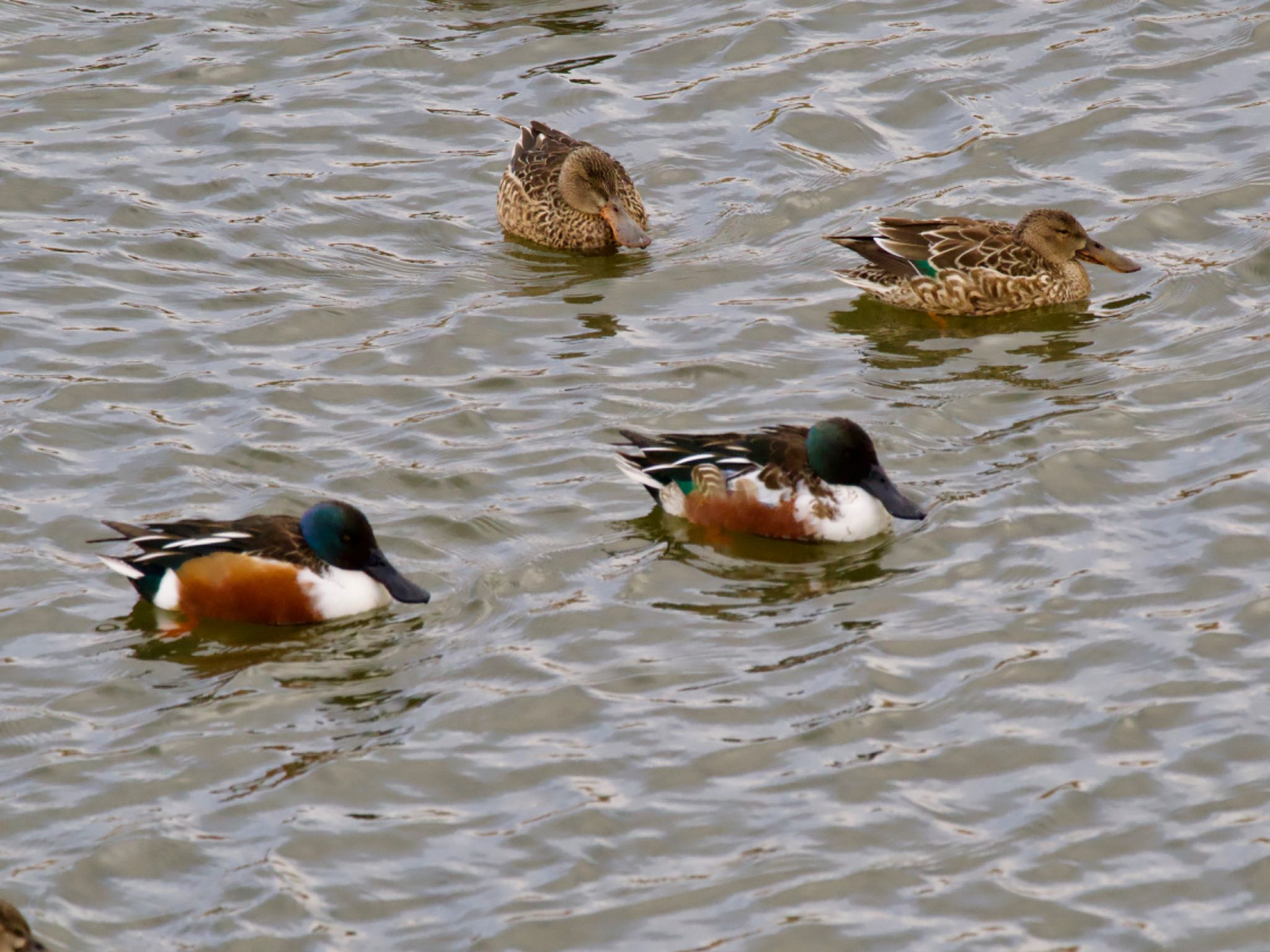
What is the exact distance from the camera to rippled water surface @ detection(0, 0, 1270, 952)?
736cm

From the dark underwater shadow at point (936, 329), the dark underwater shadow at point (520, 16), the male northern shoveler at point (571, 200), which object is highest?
the dark underwater shadow at point (520, 16)

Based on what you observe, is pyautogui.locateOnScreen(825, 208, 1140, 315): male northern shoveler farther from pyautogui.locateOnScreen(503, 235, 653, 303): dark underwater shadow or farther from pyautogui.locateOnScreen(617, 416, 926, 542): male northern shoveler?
pyautogui.locateOnScreen(617, 416, 926, 542): male northern shoveler

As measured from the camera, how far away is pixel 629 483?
10414 millimetres

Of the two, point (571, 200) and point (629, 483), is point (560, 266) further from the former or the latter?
point (629, 483)

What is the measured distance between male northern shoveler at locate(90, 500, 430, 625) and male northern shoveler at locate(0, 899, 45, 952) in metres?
2.82

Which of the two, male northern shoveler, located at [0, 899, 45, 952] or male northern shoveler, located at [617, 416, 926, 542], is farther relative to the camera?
male northern shoveler, located at [617, 416, 926, 542]

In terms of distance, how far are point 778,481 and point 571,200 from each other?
4.00m

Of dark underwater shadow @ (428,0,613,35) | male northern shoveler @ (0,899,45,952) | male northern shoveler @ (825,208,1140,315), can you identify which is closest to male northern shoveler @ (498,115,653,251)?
male northern shoveler @ (825,208,1140,315)

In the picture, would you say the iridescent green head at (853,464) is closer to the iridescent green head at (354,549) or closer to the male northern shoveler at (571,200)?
the iridescent green head at (354,549)

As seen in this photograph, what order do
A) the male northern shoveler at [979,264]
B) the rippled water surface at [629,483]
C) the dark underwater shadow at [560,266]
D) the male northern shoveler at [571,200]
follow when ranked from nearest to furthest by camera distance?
the rippled water surface at [629,483] < the male northern shoveler at [979,264] < the dark underwater shadow at [560,266] < the male northern shoveler at [571,200]

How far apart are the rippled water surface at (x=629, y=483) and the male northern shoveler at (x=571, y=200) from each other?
0.22 meters

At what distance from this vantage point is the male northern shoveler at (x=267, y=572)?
9.21 metres

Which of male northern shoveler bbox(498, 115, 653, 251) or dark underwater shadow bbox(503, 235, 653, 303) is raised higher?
male northern shoveler bbox(498, 115, 653, 251)

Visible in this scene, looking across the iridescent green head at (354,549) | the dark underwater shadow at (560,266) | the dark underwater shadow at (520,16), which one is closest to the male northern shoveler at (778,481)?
the iridescent green head at (354,549)
